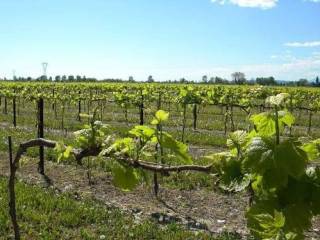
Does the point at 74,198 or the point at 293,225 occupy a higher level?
the point at 293,225

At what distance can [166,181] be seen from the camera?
31.8 feet

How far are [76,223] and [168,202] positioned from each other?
1999mm

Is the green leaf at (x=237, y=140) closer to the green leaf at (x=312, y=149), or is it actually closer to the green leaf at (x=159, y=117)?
the green leaf at (x=312, y=149)

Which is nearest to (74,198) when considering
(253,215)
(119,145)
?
(119,145)

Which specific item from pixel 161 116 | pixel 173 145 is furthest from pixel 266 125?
pixel 161 116

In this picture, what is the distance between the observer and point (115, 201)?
27.4 feet

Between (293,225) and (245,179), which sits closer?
(293,225)

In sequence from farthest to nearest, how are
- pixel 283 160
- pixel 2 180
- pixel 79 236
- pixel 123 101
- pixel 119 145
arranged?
pixel 123 101 < pixel 2 180 < pixel 79 236 < pixel 119 145 < pixel 283 160

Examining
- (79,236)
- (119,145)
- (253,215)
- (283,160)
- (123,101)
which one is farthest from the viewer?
(123,101)

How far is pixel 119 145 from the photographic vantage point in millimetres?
2064

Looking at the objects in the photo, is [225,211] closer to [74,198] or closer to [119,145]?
[74,198]

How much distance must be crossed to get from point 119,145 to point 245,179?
60 centimetres

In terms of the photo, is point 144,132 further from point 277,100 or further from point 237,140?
point 277,100

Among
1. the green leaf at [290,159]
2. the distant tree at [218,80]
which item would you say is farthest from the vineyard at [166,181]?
the distant tree at [218,80]
